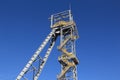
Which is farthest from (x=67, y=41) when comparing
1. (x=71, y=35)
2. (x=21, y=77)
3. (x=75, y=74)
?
(x=21, y=77)

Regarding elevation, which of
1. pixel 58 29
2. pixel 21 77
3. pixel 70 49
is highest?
pixel 58 29

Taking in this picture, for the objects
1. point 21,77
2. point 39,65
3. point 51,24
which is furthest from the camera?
point 51,24

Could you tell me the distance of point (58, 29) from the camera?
2712 inches

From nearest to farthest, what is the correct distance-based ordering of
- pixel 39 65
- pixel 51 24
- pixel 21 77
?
pixel 21 77
pixel 39 65
pixel 51 24

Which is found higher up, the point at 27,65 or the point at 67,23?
the point at 67,23

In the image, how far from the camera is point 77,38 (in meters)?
67.8

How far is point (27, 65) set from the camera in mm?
63250

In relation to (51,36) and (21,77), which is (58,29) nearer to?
(51,36)

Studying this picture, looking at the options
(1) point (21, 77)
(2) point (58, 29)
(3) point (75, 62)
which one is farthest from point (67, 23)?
(1) point (21, 77)

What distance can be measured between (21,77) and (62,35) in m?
11.3

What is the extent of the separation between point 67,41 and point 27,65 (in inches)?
327

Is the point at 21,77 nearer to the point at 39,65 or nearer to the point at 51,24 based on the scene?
the point at 39,65

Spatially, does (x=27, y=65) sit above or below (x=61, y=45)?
below

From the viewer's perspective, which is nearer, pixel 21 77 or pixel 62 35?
pixel 21 77
